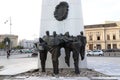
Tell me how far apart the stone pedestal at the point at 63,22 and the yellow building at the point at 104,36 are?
69.7 m

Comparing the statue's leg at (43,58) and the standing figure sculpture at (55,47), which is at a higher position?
the standing figure sculpture at (55,47)

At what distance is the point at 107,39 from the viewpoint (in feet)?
281

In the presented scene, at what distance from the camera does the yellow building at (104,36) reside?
3305 inches

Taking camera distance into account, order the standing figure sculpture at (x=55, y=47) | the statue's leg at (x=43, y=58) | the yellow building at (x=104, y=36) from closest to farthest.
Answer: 1. the standing figure sculpture at (x=55, y=47)
2. the statue's leg at (x=43, y=58)
3. the yellow building at (x=104, y=36)

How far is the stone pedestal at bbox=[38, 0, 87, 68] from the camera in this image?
49.1ft

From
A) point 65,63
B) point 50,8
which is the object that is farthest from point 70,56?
point 50,8

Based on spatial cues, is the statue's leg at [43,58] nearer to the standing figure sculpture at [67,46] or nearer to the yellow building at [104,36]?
the standing figure sculpture at [67,46]

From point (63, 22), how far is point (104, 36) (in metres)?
71.7

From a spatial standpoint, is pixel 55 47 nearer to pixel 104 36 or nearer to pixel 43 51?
pixel 43 51

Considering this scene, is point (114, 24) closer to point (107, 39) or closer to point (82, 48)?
point (107, 39)

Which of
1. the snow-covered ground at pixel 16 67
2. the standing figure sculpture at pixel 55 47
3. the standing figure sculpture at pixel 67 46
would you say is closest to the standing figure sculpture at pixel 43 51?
the standing figure sculpture at pixel 55 47

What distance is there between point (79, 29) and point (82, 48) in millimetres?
1664

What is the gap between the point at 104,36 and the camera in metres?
85.5

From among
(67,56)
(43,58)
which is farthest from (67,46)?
(43,58)
